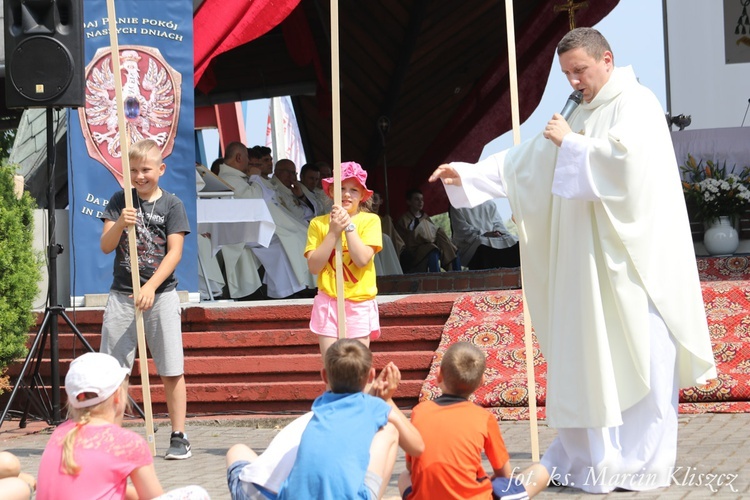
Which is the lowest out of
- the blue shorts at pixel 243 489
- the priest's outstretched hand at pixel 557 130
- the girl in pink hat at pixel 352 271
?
the blue shorts at pixel 243 489

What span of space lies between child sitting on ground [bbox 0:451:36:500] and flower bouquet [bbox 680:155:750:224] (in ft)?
28.2

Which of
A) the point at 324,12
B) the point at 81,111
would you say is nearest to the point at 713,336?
the point at 81,111

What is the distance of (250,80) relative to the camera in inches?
600

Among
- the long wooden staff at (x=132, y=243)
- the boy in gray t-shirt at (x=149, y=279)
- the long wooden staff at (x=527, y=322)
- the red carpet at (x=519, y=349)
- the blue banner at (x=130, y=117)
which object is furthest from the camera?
the blue banner at (x=130, y=117)

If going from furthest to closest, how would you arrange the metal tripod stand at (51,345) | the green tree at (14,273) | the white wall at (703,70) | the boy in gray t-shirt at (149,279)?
1. the white wall at (703,70)
2. the green tree at (14,273)
3. the metal tripod stand at (51,345)
4. the boy in gray t-shirt at (149,279)

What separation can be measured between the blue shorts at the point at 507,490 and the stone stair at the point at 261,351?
3.90 meters

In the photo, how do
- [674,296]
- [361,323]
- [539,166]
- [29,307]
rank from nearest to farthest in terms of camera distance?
[674,296], [539,166], [361,323], [29,307]

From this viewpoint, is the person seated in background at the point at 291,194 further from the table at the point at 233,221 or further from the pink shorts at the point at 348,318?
the pink shorts at the point at 348,318

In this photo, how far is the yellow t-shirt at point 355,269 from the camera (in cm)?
609

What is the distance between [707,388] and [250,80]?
358 inches

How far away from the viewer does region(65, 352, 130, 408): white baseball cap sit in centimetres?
382

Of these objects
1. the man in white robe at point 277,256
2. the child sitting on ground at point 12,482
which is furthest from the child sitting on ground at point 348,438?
the man in white robe at point 277,256

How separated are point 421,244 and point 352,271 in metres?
8.51

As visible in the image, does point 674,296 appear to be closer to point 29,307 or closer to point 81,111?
point 29,307
